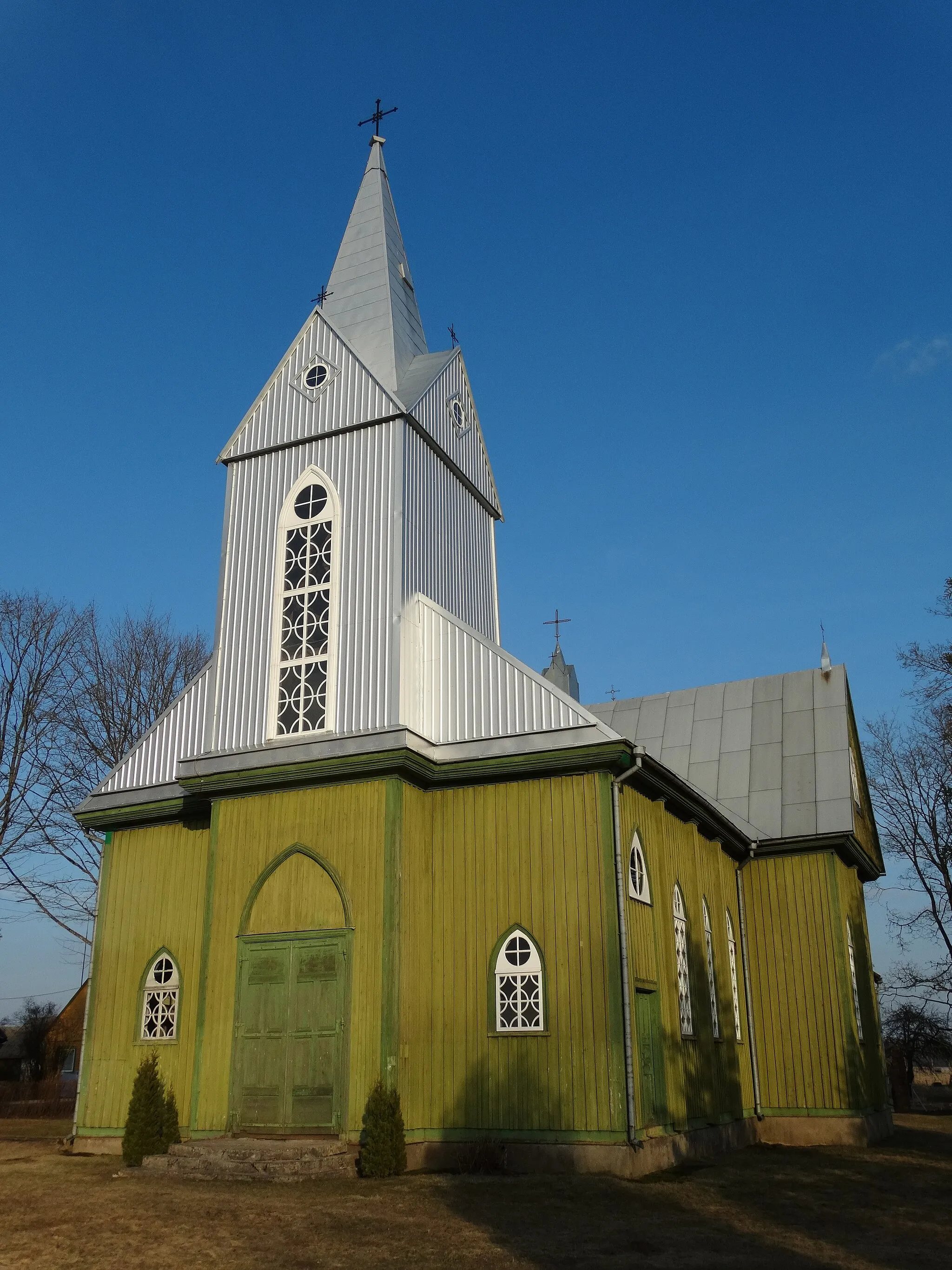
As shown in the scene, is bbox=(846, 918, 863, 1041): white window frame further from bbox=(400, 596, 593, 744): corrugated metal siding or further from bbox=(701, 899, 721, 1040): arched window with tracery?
bbox=(400, 596, 593, 744): corrugated metal siding

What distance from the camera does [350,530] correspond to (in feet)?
55.9

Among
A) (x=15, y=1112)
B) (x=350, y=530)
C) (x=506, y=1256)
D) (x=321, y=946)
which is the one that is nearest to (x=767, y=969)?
(x=321, y=946)

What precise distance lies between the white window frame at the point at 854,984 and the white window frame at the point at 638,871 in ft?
22.7

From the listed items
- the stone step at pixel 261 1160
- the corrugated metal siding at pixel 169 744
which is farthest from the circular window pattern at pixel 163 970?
the stone step at pixel 261 1160

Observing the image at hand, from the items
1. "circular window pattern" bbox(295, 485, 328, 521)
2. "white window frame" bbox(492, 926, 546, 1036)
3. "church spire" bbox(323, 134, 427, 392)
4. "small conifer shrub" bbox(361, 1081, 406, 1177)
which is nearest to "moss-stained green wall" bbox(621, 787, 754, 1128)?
"white window frame" bbox(492, 926, 546, 1036)

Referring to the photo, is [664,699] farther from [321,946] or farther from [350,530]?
[321,946]

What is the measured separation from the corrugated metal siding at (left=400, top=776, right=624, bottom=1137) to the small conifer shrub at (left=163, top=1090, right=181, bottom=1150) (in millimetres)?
3263

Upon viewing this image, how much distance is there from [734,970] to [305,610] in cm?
1010

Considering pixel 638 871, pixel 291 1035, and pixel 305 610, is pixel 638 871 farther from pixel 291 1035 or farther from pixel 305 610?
pixel 305 610

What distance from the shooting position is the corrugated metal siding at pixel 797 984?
1992 cm

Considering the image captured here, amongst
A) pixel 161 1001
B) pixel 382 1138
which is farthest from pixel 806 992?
pixel 161 1001

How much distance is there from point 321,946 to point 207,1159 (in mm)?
2812

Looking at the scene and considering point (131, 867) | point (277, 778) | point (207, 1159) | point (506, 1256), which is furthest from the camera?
point (131, 867)

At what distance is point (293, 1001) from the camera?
48.1 ft
